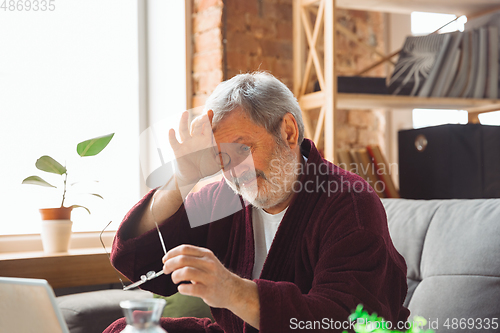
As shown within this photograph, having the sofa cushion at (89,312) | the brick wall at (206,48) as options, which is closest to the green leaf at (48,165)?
the sofa cushion at (89,312)

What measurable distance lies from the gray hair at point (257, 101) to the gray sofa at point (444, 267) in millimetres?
590

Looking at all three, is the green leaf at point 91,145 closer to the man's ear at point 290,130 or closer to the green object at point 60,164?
the green object at point 60,164

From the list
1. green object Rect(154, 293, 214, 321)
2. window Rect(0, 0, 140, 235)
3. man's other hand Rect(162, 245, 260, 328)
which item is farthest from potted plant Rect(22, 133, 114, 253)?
man's other hand Rect(162, 245, 260, 328)

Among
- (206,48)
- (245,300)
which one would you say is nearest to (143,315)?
(245,300)

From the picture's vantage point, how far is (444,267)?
1.39m

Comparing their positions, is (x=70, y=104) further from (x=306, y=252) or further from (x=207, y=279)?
(x=207, y=279)

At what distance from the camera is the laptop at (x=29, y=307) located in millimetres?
631

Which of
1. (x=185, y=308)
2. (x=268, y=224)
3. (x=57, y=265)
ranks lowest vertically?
(x=185, y=308)

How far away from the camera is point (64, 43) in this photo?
2.17m

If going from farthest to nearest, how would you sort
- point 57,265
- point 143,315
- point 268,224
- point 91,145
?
point 91,145 → point 57,265 → point 268,224 → point 143,315

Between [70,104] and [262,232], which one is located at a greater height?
[70,104]

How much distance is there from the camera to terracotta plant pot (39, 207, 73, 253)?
184cm

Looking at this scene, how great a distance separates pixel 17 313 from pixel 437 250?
114 centimetres

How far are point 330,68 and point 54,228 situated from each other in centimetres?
119
